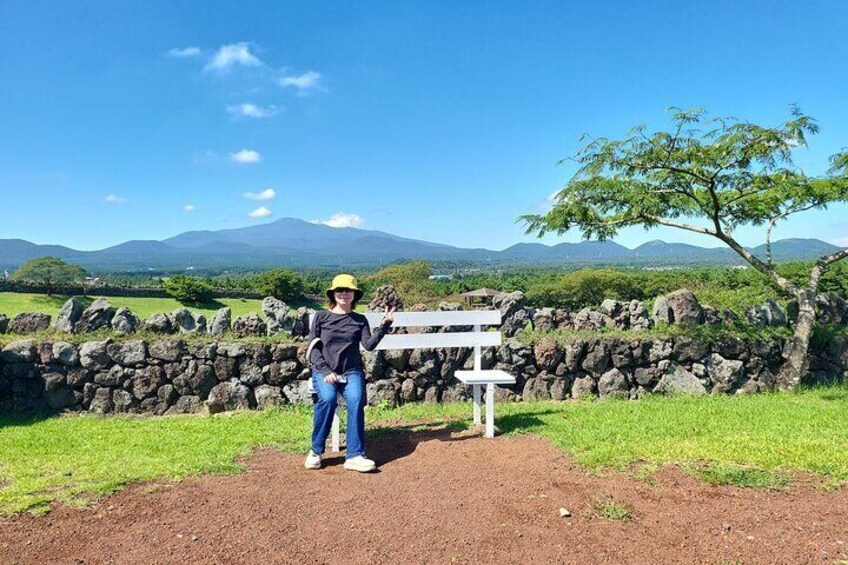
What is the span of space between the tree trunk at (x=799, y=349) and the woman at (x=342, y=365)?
7058 millimetres

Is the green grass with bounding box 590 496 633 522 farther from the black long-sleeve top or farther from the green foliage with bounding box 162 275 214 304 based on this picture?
the green foliage with bounding box 162 275 214 304

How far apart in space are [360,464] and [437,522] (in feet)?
4.29

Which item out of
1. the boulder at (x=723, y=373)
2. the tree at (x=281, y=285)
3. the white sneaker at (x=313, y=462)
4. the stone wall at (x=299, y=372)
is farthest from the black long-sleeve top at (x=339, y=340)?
the tree at (x=281, y=285)

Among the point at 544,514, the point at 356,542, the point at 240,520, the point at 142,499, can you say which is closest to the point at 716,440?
the point at 544,514

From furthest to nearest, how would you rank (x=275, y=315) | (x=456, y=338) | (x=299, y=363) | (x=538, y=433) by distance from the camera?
(x=275, y=315)
(x=299, y=363)
(x=456, y=338)
(x=538, y=433)

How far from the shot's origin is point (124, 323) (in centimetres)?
823

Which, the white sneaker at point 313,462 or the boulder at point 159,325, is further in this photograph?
the boulder at point 159,325

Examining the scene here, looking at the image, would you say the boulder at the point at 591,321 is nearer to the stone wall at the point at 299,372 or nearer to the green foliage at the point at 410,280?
the stone wall at the point at 299,372

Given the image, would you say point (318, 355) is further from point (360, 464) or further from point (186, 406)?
point (186, 406)

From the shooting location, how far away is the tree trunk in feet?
29.7

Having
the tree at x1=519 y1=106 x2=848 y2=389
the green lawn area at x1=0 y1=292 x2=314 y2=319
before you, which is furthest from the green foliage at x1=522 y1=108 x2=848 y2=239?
the green lawn area at x1=0 y1=292 x2=314 y2=319

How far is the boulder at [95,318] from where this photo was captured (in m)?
8.23

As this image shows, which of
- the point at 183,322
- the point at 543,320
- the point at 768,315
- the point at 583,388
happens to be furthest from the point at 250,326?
the point at 768,315

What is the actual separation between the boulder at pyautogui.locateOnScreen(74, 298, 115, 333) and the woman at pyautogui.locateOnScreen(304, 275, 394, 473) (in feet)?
14.5
